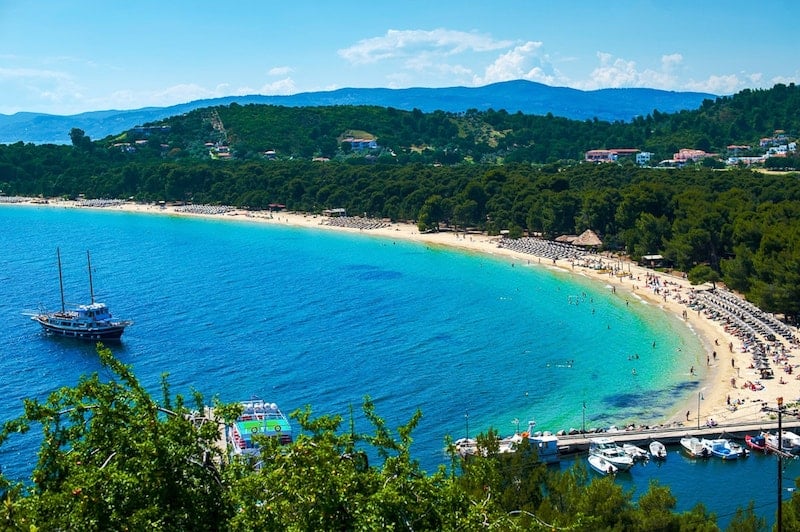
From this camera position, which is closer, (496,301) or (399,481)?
(399,481)

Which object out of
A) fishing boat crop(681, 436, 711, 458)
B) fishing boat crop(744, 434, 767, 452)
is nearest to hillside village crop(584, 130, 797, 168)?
fishing boat crop(744, 434, 767, 452)

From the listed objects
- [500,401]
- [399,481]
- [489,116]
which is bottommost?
[500,401]

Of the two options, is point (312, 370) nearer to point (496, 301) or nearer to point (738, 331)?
point (496, 301)

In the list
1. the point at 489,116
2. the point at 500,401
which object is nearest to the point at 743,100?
the point at 489,116

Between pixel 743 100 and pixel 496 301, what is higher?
pixel 743 100

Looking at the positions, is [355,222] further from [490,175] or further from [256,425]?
[256,425]

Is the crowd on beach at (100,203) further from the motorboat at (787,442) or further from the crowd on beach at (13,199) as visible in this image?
the motorboat at (787,442)

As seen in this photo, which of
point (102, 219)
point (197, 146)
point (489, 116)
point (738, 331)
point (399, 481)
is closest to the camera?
point (399, 481)

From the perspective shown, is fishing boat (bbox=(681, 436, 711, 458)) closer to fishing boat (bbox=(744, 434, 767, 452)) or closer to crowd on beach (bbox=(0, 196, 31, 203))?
fishing boat (bbox=(744, 434, 767, 452))
